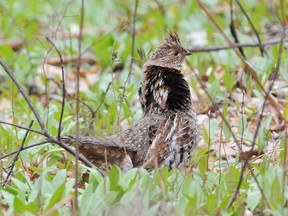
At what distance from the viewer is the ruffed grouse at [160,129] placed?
5.72 metres

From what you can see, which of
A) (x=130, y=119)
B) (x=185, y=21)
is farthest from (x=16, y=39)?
(x=130, y=119)

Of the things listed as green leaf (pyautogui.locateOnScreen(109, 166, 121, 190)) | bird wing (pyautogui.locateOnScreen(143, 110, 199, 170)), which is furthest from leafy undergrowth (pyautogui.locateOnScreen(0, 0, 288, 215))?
bird wing (pyautogui.locateOnScreen(143, 110, 199, 170))

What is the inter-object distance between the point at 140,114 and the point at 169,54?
0.77 meters

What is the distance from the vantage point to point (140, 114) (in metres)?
7.35

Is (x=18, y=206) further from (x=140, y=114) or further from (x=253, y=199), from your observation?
(x=140, y=114)

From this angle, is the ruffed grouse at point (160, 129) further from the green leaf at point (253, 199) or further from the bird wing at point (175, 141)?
the green leaf at point (253, 199)

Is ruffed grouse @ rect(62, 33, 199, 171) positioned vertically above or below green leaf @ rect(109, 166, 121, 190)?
above

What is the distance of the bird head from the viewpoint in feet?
22.1

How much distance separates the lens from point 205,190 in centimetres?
514

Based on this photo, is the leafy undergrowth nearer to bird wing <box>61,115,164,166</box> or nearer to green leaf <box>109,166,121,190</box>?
green leaf <box>109,166,121,190</box>

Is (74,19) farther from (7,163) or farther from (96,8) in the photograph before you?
(7,163)

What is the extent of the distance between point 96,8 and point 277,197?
26.3 ft

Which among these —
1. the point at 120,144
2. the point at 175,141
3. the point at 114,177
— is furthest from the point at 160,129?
the point at 114,177

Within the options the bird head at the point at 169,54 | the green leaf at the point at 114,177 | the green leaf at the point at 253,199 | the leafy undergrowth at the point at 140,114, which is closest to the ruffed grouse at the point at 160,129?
the bird head at the point at 169,54
